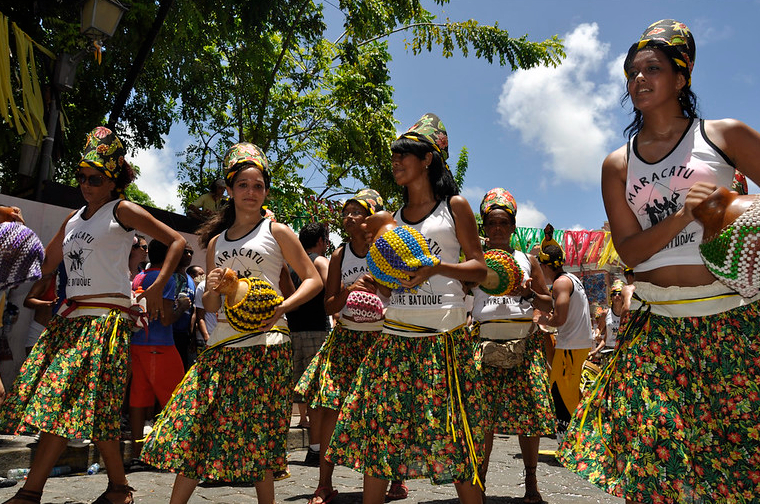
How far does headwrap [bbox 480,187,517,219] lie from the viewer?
520 centimetres

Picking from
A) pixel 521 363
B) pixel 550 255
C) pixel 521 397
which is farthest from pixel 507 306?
pixel 550 255

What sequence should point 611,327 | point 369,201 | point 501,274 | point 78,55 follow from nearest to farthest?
point 501,274 → point 369,201 → point 78,55 → point 611,327

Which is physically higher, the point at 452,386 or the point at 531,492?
the point at 452,386

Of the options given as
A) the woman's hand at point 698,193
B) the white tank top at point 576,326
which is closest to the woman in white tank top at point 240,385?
the woman's hand at point 698,193

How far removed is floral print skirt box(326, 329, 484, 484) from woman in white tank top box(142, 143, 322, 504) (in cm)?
48

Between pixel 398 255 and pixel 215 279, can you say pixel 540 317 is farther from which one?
pixel 215 279

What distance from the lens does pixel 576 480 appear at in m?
5.61

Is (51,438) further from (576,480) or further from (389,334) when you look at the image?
(576,480)

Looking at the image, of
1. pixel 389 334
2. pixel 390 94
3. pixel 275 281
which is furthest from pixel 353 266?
pixel 390 94

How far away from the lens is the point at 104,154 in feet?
14.5

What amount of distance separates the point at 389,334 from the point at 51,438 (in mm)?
2145

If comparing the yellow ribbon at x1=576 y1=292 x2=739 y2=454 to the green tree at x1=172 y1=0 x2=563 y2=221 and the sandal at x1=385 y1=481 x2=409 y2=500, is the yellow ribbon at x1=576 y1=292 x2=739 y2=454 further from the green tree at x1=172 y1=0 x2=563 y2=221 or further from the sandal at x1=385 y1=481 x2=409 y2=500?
the green tree at x1=172 y1=0 x2=563 y2=221

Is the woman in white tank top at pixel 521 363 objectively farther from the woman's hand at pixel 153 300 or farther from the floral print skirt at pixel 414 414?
the woman's hand at pixel 153 300

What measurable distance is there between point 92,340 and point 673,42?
11.9ft
